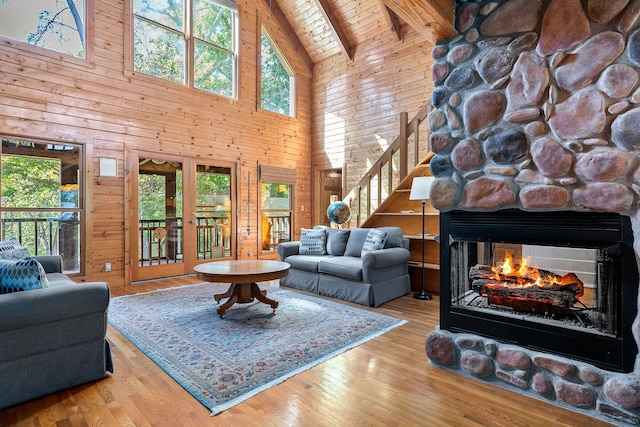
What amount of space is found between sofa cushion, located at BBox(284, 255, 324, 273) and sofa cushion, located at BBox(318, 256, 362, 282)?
→ 0.09 metres

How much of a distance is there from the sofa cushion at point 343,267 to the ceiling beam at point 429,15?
2449mm

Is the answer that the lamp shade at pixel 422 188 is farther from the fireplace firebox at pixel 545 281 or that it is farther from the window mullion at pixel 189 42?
the window mullion at pixel 189 42

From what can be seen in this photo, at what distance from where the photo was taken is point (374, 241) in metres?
4.32

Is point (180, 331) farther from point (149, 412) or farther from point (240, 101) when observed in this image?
point (240, 101)

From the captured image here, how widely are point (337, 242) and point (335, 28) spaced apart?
187 inches

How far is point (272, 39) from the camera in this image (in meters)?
7.54

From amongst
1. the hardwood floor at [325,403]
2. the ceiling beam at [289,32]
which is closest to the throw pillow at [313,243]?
the hardwood floor at [325,403]

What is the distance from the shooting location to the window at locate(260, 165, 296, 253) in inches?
286

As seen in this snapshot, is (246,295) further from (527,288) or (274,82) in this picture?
(274,82)

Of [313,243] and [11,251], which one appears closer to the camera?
[11,251]

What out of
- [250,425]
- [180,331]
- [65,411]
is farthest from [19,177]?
[250,425]

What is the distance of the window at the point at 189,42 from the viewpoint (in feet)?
18.6

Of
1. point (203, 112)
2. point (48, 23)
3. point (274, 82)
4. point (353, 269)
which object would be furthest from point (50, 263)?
point (274, 82)

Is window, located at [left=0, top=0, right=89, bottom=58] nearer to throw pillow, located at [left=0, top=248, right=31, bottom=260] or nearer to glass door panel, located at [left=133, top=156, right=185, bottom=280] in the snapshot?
glass door panel, located at [left=133, top=156, right=185, bottom=280]
